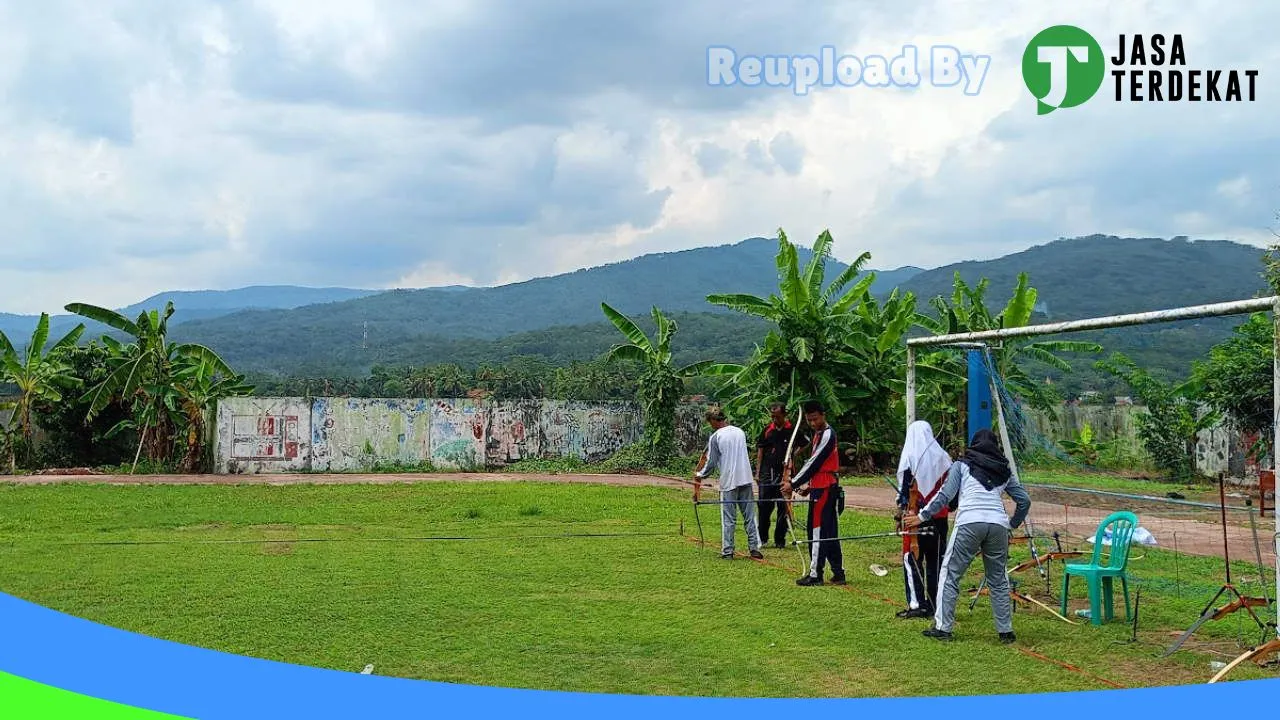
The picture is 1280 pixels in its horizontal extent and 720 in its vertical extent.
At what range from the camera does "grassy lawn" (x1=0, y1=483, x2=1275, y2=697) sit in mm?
6996

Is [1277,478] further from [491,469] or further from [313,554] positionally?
[491,469]

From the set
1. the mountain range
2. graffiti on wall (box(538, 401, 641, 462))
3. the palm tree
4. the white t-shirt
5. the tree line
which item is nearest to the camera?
the white t-shirt

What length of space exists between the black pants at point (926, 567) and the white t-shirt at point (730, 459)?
3.08 metres

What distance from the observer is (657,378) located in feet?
83.0

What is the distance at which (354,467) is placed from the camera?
25.3 metres

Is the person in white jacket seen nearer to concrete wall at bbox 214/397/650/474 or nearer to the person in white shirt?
the person in white shirt

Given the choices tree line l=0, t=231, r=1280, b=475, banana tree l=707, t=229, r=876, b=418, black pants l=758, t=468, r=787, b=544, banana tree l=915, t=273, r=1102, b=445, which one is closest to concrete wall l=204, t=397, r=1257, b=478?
tree line l=0, t=231, r=1280, b=475

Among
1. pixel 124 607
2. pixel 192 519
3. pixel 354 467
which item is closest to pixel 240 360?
pixel 354 467

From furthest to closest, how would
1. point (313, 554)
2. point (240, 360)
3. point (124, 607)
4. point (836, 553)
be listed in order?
point (240, 360) < point (313, 554) < point (836, 553) < point (124, 607)

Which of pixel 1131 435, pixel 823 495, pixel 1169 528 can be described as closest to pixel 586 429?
pixel 1131 435

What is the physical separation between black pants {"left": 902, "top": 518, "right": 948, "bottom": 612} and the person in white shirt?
2.88 meters

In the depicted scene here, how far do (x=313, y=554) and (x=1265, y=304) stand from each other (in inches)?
363

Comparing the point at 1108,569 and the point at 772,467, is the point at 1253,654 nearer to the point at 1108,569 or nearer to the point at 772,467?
the point at 1108,569

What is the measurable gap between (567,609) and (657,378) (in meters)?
16.5
